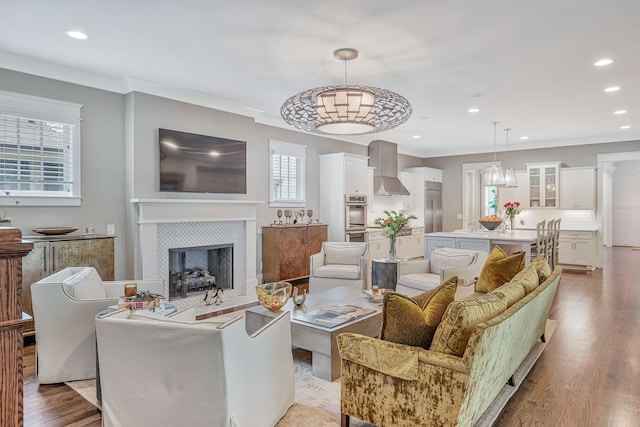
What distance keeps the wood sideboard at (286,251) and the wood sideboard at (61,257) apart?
8.17 ft

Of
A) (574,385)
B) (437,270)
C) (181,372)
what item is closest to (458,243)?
(437,270)

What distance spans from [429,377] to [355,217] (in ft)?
19.3

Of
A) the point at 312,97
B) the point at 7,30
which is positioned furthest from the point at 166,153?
the point at 312,97

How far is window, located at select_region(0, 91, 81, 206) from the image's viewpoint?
13.0 ft

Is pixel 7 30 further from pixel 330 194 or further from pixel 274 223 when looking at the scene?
pixel 330 194

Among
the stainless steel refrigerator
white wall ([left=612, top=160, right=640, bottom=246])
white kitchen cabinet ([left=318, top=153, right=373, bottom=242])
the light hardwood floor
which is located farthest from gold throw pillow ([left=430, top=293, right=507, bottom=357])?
white wall ([left=612, top=160, right=640, bottom=246])

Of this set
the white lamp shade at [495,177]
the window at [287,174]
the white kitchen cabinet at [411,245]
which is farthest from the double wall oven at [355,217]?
the white lamp shade at [495,177]

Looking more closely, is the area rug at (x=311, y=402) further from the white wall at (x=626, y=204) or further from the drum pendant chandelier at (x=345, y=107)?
the white wall at (x=626, y=204)

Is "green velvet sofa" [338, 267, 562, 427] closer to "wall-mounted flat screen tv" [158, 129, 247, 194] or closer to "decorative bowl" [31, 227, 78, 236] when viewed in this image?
"decorative bowl" [31, 227, 78, 236]

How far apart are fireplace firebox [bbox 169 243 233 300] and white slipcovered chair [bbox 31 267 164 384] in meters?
2.12

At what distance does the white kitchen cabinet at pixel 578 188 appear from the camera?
8.38 meters

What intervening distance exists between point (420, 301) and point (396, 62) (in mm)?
2679

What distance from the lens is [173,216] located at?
496 centimetres

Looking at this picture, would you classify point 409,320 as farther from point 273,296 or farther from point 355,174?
point 355,174
